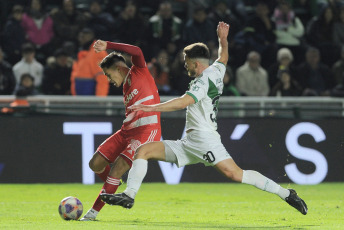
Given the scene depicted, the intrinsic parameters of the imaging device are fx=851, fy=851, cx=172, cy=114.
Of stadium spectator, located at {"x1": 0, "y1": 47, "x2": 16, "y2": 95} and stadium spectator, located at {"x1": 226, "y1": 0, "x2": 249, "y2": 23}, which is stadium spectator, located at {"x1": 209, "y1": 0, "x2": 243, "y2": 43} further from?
stadium spectator, located at {"x1": 0, "y1": 47, "x2": 16, "y2": 95}

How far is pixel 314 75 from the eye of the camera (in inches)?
691

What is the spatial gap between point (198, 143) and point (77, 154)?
5.78 meters

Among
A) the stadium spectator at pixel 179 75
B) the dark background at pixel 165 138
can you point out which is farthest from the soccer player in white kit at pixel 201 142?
the stadium spectator at pixel 179 75

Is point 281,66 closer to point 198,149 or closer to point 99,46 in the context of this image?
point 198,149

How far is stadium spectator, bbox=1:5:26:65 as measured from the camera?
17.4 meters

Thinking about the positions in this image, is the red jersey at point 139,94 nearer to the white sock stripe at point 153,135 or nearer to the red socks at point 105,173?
the white sock stripe at point 153,135

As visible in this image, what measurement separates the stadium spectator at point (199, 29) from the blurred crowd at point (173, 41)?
2cm

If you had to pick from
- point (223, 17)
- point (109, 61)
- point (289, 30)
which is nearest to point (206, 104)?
point (109, 61)

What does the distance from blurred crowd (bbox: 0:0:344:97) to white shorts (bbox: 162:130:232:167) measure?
6.53m

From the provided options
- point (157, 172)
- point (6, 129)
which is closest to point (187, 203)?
point (157, 172)

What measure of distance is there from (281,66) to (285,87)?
742 mm

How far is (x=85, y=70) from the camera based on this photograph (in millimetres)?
15805

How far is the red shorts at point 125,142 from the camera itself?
31.5 ft

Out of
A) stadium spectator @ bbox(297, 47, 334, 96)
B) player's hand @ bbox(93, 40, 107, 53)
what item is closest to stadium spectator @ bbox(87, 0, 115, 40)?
stadium spectator @ bbox(297, 47, 334, 96)
